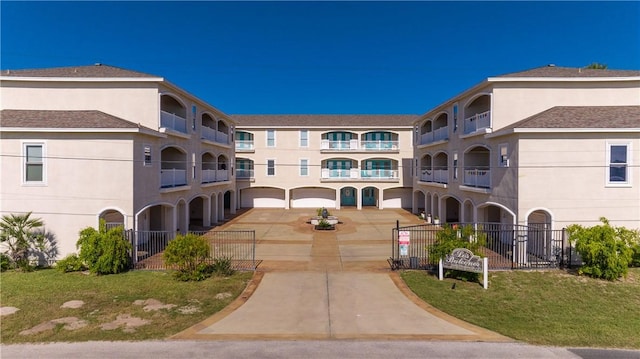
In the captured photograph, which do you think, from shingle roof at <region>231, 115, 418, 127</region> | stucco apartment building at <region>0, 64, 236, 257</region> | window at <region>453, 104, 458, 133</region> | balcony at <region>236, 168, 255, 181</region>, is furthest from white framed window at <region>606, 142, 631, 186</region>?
balcony at <region>236, 168, 255, 181</region>

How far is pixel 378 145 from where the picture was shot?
3769 centimetres

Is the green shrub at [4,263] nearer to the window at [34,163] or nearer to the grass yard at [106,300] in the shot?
the grass yard at [106,300]

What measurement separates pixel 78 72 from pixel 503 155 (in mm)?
22890

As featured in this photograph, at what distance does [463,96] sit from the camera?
21.6 meters

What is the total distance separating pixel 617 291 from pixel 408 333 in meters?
8.78

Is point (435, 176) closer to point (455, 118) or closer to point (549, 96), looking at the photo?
point (455, 118)

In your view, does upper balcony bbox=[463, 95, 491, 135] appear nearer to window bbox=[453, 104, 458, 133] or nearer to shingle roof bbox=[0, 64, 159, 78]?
window bbox=[453, 104, 458, 133]

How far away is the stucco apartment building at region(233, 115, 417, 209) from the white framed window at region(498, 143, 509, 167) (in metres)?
19.8

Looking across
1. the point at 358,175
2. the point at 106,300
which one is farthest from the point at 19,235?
the point at 358,175

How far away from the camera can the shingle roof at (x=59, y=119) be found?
15164mm

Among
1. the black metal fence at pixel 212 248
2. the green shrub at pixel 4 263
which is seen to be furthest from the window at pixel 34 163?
the black metal fence at pixel 212 248

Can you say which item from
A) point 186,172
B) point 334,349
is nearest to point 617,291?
point 334,349

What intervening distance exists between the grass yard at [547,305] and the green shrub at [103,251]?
1131cm

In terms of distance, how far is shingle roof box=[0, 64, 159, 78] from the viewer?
60.2 feet
